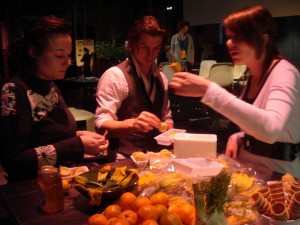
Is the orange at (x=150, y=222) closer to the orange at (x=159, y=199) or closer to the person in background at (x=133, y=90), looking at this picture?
the orange at (x=159, y=199)

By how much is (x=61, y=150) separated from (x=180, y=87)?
29.3 inches

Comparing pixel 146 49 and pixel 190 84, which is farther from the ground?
pixel 146 49

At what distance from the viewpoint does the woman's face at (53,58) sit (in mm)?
1970

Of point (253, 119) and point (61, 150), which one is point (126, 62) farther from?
point (253, 119)

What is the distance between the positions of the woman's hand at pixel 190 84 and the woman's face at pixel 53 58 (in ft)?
2.40

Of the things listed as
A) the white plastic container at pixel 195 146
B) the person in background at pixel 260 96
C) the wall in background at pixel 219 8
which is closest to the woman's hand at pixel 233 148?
the person in background at pixel 260 96

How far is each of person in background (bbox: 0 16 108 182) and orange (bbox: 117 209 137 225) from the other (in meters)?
0.74

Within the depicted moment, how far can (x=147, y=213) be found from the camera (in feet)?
4.01

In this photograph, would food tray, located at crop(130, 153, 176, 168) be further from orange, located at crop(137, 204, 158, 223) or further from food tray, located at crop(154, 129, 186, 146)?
Result: orange, located at crop(137, 204, 158, 223)

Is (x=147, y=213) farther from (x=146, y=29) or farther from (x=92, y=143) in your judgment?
(x=146, y=29)

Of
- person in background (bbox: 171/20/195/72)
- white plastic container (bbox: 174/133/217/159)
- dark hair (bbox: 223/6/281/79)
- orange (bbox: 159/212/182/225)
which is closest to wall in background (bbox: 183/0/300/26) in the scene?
person in background (bbox: 171/20/195/72)

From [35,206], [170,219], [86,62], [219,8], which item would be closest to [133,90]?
[35,206]

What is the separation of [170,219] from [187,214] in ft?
0.33

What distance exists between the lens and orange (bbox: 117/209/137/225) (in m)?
1.21
